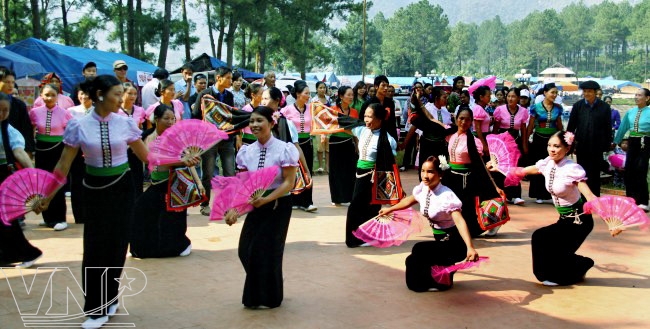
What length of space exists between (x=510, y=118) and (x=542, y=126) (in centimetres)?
54

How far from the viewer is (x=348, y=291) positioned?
21.1ft

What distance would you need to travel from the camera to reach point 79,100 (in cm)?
964

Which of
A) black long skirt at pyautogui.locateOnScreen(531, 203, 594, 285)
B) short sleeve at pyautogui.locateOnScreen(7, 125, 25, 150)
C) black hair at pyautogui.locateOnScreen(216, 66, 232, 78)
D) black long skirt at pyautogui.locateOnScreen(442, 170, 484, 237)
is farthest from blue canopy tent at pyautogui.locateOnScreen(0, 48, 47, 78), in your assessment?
black long skirt at pyautogui.locateOnScreen(531, 203, 594, 285)

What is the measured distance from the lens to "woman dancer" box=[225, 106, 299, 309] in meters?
5.75

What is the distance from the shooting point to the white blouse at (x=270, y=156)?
5828mm

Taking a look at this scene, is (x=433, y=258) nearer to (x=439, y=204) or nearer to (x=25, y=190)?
(x=439, y=204)

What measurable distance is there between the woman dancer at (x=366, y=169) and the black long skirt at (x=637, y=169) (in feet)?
15.4

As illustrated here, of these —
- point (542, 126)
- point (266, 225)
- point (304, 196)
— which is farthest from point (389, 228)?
point (542, 126)

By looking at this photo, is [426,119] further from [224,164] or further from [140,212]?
[140,212]

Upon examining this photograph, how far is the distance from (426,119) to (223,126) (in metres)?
3.24

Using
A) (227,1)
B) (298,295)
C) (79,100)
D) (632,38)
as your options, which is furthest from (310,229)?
(632,38)

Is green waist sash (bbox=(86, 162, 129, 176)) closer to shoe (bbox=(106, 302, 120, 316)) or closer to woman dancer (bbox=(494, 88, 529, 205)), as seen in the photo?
shoe (bbox=(106, 302, 120, 316))

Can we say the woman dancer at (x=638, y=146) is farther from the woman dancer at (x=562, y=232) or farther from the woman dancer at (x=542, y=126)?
the woman dancer at (x=562, y=232)

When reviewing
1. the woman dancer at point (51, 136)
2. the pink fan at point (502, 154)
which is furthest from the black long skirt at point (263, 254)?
the woman dancer at point (51, 136)
